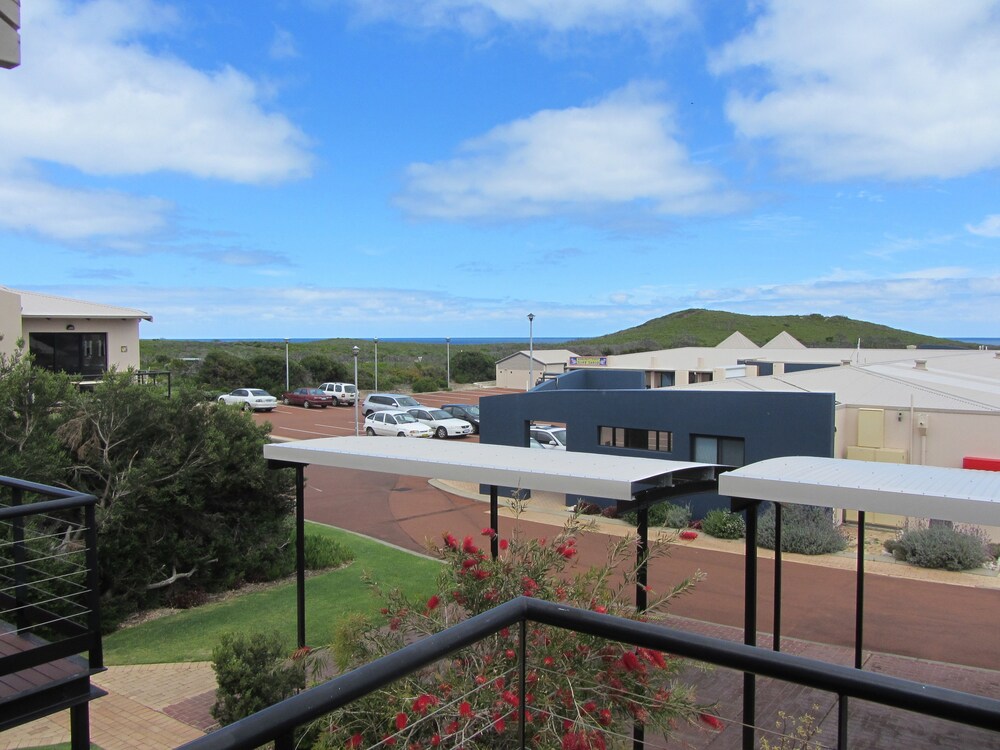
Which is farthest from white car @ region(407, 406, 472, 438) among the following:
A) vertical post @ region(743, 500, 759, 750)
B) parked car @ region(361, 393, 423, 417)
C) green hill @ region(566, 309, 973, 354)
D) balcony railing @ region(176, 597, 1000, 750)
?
green hill @ region(566, 309, 973, 354)

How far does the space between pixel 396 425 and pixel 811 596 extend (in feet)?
76.3

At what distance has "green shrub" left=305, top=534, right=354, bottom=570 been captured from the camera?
51.2 feet

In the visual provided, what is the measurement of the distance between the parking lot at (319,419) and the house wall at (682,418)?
11.9 meters

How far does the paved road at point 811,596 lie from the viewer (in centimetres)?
1213

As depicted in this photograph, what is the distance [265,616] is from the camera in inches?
496

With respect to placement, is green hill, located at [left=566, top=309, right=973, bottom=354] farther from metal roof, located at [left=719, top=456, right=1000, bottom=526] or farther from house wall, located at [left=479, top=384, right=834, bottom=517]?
metal roof, located at [left=719, top=456, right=1000, bottom=526]

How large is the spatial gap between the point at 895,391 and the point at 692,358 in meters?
20.5

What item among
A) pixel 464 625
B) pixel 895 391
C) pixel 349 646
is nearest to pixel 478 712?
pixel 349 646

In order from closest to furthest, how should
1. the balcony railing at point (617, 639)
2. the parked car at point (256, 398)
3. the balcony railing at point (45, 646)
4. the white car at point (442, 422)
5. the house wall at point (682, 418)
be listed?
the balcony railing at point (617, 639), the balcony railing at point (45, 646), the house wall at point (682, 418), the white car at point (442, 422), the parked car at point (256, 398)

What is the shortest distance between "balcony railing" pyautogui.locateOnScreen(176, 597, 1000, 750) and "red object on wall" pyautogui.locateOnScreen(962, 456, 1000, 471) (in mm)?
19333

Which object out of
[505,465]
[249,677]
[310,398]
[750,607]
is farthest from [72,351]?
[750,607]

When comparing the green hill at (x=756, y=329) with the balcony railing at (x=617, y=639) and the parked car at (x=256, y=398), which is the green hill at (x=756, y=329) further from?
the balcony railing at (x=617, y=639)

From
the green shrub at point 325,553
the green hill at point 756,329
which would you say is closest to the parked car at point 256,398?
the green shrub at point 325,553

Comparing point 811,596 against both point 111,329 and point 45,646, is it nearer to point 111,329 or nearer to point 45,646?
point 45,646
